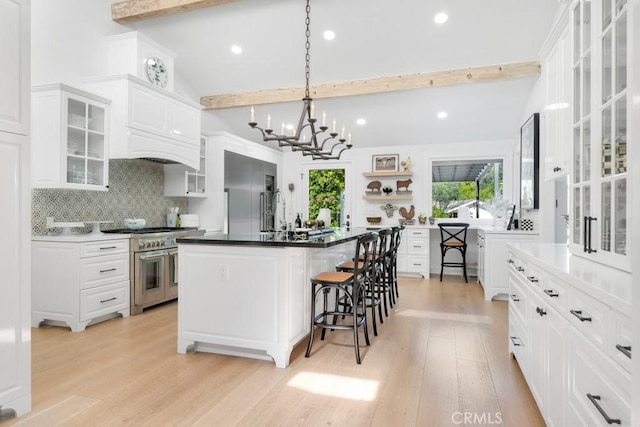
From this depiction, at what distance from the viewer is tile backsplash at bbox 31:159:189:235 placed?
3.80m

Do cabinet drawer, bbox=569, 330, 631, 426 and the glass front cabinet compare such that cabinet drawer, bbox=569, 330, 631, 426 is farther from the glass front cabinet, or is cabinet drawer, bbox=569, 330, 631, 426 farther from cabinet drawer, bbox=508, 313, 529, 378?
cabinet drawer, bbox=508, 313, 529, 378

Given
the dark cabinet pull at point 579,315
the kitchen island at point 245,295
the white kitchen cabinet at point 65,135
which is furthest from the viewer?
the white kitchen cabinet at point 65,135

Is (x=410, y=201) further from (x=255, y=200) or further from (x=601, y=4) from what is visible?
(x=601, y=4)

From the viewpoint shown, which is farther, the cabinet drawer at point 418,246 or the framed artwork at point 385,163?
the framed artwork at point 385,163

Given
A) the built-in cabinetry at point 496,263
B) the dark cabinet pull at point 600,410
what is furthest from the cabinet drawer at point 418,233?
the dark cabinet pull at point 600,410

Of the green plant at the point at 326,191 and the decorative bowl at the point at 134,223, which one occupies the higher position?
the green plant at the point at 326,191

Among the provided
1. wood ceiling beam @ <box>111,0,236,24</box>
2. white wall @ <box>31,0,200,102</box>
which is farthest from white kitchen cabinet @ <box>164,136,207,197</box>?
wood ceiling beam @ <box>111,0,236,24</box>

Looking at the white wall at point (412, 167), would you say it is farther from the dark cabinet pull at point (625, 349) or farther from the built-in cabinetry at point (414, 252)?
the dark cabinet pull at point (625, 349)

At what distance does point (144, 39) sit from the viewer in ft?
14.4

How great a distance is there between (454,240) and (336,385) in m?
4.96

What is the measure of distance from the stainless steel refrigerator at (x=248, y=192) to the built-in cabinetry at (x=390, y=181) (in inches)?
73.2

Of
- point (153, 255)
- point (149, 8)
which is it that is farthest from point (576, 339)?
point (149, 8)

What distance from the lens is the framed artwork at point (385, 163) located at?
7.11m

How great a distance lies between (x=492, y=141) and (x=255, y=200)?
4.30 metres
